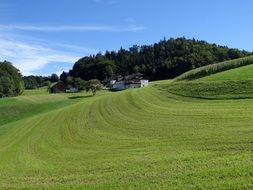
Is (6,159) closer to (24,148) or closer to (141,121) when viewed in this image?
(24,148)

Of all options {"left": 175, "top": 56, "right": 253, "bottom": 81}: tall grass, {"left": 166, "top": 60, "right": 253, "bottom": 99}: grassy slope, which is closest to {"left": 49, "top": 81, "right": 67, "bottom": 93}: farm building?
{"left": 175, "top": 56, "right": 253, "bottom": 81}: tall grass

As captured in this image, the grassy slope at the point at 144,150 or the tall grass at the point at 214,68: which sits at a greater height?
the tall grass at the point at 214,68

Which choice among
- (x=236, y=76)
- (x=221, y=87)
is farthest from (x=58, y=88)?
(x=221, y=87)

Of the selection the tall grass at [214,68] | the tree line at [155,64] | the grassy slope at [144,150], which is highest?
the tree line at [155,64]

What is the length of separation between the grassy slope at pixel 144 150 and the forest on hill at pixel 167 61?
4400 inches

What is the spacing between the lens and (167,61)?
15612cm

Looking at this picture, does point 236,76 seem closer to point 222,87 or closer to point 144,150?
point 222,87

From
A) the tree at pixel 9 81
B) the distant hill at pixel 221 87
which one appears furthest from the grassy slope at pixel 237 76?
the tree at pixel 9 81

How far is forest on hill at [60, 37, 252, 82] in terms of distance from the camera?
146750 mm

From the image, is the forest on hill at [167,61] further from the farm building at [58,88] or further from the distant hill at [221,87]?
the distant hill at [221,87]

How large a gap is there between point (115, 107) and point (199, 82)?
290 inches

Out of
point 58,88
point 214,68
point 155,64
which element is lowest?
point 58,88

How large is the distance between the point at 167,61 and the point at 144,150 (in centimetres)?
13571

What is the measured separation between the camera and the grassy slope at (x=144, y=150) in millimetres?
16520
